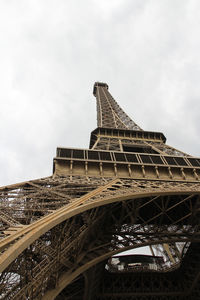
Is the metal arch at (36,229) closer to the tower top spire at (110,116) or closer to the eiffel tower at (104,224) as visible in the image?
the eiffel tower at (104,224)

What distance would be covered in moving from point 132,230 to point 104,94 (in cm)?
4697

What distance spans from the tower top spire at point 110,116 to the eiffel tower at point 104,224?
681 cm

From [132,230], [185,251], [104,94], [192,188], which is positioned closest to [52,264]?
[132,230]

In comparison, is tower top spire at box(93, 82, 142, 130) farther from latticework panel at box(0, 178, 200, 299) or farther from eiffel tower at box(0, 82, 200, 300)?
latticework panel at box(0, 178, 200, 299)

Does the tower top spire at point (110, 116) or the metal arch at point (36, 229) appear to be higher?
the tower top spire at point (110, 116)

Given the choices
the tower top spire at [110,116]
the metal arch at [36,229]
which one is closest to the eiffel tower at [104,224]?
→ the metal arch at [36,229]

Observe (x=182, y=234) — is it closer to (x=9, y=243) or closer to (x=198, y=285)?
(x=198, y=285)

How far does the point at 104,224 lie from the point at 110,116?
30.7 metres

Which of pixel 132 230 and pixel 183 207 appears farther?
pixel 183 207

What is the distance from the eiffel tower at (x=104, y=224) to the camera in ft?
29.4

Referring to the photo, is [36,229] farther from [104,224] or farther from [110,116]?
[110,116]

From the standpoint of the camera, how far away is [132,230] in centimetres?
1666

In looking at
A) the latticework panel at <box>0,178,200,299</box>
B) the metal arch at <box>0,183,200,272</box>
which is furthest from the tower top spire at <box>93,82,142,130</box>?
the metal arch at <box>0,183,200,272</box>

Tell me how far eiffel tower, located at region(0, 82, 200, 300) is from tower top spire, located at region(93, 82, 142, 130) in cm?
681
